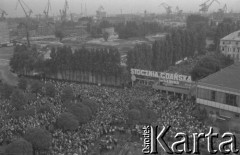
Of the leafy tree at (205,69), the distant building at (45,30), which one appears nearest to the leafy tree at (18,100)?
the leafy tree at (205,69)

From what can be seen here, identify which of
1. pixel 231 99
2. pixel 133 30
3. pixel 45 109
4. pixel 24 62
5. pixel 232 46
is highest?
pixel 133 30

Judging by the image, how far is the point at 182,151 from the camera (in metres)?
9.45

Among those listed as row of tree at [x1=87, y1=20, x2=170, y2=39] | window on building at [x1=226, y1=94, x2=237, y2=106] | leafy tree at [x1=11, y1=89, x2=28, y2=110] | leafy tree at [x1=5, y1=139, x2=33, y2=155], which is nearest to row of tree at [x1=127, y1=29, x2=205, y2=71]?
window on building at [x1=226, y1=94, x2=237, y2=106]

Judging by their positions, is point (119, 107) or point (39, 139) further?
point (119, 107)

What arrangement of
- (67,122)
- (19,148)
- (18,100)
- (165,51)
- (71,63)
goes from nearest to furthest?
1. (19,148)
2. (67,122)
3. (18,100)
4. (71,63)
5. (165,51)

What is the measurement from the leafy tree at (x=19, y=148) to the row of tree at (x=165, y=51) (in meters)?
11.3

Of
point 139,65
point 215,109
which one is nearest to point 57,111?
point 215,109

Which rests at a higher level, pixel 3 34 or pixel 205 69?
pixel 3 34

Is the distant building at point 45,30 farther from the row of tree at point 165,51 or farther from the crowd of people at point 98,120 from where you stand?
the crowd of people at point 98,120

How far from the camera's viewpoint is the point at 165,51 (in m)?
23.0

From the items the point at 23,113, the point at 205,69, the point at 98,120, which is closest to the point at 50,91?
the point at 23,113

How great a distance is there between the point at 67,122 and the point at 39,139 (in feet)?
4.95

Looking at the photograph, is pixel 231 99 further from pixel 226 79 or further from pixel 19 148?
pixel 19 148

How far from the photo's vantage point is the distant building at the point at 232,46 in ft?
→ 78.9
